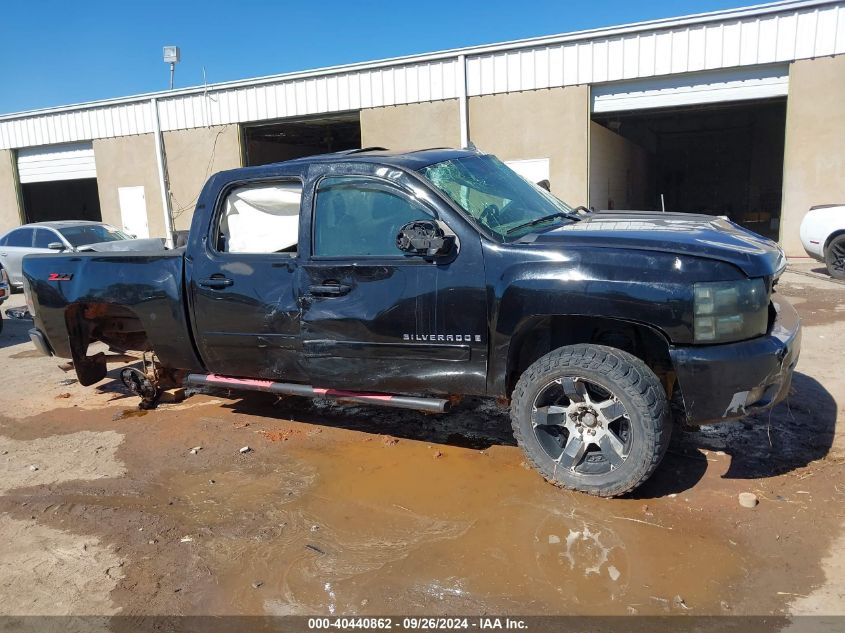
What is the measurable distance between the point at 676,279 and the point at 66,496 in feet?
12.8

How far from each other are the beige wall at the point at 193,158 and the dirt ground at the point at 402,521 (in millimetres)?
15084

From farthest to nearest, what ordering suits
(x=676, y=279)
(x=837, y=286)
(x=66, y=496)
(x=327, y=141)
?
(x=327, y=141) < (x=837, y=286) < (x=66, y=496) < (x=676, y=279)

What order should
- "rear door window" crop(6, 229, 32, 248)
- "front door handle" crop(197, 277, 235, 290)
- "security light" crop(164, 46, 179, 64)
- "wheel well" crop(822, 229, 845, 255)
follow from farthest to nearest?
"security light" crop(164, 46, 179, 64) < "rear door window" crop(6, 229, 32, 248) < "wheel well" crop(822, 229, 845, 255) < "front door handle" crop(197, 277, 235, 290)

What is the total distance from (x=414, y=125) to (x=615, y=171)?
630cm

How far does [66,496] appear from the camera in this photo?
4090 mm

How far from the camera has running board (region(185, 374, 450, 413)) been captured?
3.99 meters

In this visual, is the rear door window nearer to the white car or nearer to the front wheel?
the front wheel

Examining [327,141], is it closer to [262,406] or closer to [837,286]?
[837,286]

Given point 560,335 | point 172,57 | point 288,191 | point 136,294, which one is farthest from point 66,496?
point 172,57

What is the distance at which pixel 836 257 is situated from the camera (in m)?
10.5

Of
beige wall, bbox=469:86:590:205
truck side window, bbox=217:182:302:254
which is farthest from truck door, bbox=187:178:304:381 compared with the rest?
beige wall, bbox=469:86:590:205

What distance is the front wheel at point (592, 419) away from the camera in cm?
339

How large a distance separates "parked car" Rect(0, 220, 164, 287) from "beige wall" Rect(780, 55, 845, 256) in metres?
13.3

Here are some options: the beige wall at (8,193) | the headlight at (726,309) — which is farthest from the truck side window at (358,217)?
the beige wall at (8,193)
